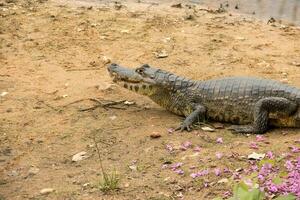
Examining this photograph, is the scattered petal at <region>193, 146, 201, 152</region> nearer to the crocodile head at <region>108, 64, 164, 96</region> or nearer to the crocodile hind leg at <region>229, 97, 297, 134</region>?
the crocodile hind leg at <region>229, 97, 297, 134</region>

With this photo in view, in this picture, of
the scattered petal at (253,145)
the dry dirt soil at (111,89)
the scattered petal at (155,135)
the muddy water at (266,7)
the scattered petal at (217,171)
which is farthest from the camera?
the muddy water at (266,7)

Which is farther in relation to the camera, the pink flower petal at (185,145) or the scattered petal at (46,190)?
the pink flower petal at (185,145)

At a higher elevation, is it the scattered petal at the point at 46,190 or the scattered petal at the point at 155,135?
the scattered petal at the point at 155,135

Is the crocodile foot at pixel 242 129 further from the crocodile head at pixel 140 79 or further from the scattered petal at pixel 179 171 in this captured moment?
the scattered petal at pixel 179 171

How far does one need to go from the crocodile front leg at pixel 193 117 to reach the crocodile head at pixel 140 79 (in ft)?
1.72

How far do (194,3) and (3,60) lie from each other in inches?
149

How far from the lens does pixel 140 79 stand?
6.62m

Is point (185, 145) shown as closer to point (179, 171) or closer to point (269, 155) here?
point (179, 171)

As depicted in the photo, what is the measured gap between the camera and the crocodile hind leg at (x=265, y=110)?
230 inches

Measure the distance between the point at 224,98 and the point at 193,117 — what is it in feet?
1.25

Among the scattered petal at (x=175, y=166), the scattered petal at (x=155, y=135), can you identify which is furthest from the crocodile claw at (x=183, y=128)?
the scattered petal at (x=175, y=166)

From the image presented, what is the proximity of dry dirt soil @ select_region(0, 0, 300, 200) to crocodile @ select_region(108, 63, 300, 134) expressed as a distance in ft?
0.46

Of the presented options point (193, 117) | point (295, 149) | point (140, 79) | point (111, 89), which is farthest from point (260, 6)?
point (295, 149)

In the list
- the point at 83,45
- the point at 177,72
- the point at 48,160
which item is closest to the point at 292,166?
the point at 48,160
